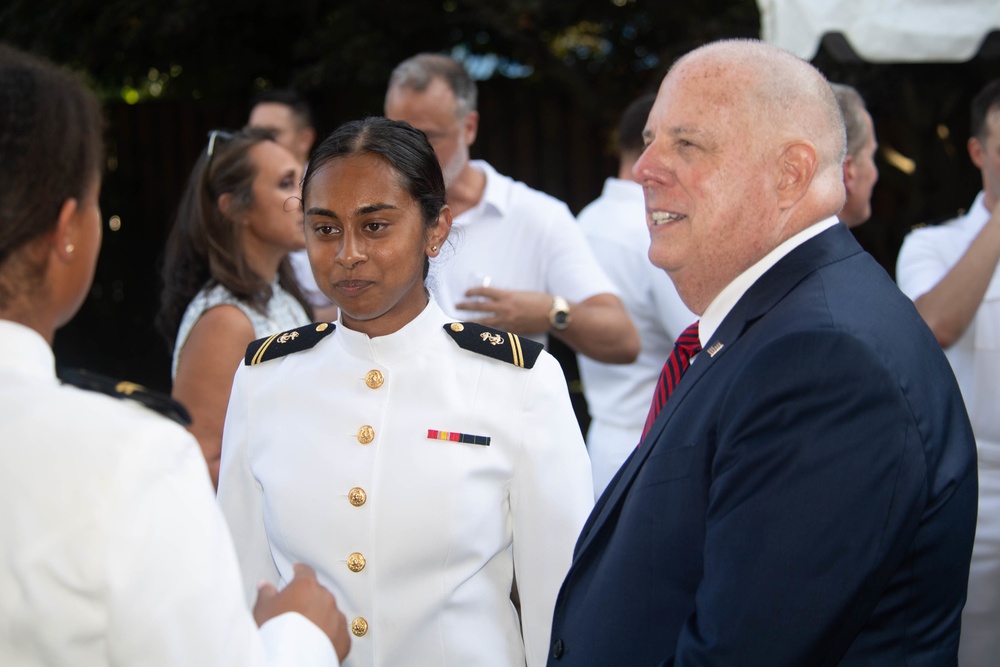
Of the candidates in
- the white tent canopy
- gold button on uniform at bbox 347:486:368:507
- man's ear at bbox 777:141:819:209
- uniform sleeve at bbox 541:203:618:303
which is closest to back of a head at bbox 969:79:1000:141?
the white tent canopy

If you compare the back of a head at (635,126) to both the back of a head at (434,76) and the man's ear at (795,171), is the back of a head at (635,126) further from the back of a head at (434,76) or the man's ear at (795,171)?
the man's ear at (795,171)

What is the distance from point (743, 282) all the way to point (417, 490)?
723 mm

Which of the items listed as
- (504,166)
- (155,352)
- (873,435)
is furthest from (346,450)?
(155,352)

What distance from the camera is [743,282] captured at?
177 cm

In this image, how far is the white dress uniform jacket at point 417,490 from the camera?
1.96 meters

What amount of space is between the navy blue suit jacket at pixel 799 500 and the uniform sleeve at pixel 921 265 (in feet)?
6.57

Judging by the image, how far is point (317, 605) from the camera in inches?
59.8

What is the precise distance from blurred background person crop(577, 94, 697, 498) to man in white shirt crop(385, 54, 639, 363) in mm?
185

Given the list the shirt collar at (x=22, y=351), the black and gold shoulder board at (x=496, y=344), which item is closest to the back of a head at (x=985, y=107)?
the black and gold shoulder board at (x=496, y=344)

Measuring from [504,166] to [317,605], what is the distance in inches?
262

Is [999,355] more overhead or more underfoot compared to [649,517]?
more underfoot

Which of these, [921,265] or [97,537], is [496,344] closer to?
[97,537]

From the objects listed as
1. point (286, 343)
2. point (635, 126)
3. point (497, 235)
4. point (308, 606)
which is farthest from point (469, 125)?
point (308, 606)

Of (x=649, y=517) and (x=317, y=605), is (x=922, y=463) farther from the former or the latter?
(x=317, y=605)
